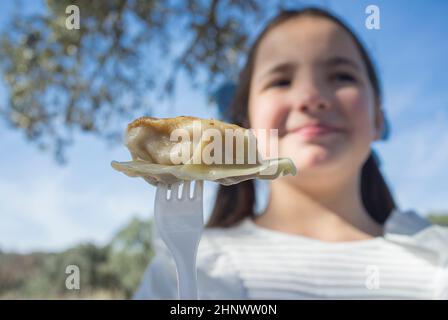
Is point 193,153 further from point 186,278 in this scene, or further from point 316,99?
point 316,99

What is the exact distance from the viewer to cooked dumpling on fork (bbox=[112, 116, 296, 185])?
67 cm

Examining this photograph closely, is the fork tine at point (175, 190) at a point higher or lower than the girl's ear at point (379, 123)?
lower

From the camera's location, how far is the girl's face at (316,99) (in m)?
1.34

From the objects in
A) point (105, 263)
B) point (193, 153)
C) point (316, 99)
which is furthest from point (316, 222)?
point (105, 263)

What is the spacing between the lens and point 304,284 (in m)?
1.32

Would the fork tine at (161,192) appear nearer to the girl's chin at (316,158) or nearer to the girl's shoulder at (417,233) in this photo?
the girl's chin at (316,158)

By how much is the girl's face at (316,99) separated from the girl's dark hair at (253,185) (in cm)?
18

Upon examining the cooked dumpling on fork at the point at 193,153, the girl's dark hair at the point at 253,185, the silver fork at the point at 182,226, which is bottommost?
the silver fork at the point at 182,226

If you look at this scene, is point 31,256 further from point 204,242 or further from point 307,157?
point 307,157

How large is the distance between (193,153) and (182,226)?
0.14m

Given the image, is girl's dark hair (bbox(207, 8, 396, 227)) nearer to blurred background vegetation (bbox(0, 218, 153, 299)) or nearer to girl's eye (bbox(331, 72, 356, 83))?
girl's eye (bbox(331, 72, 356, 83))

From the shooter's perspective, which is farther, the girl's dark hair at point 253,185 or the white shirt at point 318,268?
the girl's dark hair at point 253,185

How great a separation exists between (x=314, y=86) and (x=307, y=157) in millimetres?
226

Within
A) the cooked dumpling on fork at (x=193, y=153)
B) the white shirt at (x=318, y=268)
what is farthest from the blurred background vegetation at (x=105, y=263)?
the cooked dumpling on fork at (x=193, y=153)
